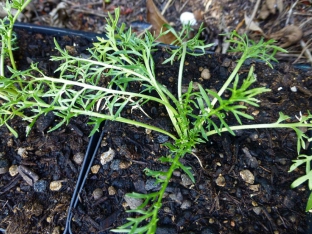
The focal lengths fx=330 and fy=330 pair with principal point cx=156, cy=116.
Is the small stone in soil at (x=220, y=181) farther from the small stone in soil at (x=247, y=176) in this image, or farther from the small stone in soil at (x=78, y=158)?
the small stone in soil at (x=78, y=158)

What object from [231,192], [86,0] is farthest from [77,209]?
[86,0]

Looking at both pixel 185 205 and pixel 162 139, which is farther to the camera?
pixel 162 139

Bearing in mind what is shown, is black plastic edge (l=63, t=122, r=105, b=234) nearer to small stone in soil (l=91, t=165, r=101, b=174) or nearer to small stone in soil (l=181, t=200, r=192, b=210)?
small stone in soil (l=91, t=165, r=101, b=174)

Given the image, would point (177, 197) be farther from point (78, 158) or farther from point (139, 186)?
point (78, 158)

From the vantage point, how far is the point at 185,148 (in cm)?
105

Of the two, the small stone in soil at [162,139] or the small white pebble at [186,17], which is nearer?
the small stone in soil at [162,139]

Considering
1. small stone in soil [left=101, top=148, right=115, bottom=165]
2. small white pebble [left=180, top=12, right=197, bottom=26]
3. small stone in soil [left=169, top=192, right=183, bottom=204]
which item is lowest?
small stone in soil [left=169, top=192, right=183, bottom=204]

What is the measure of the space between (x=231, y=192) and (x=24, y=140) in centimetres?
80

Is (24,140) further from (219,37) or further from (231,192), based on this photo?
(219,37)

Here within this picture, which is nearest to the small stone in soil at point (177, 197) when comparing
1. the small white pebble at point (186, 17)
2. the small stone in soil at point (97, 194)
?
the small stone in soil at point (97, 194)

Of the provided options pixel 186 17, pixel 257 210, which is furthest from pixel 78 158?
pixel 186 17

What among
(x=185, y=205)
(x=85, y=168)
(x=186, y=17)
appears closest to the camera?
(x=185, y=205)

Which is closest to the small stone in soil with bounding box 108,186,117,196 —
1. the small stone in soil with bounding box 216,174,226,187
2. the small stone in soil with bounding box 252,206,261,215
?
the small stone in soil with bounding box 216,174,226,187

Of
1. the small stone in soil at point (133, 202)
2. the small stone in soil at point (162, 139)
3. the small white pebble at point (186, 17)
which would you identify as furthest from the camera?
the small white pebble at point (186, 17)
